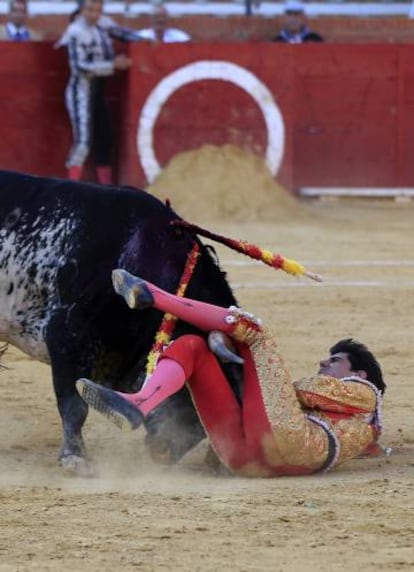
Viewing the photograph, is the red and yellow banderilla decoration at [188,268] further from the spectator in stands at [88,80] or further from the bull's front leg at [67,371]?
the spectator in stands at [88,80]

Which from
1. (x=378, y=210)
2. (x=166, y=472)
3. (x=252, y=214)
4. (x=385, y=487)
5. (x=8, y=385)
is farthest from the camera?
(x=378, y=210)

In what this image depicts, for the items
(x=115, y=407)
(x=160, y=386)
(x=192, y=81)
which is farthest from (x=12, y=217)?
(x=192, y=81)

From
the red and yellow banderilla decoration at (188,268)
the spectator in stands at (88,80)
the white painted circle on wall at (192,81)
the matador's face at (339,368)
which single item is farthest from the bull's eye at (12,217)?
the white painted circle on wall at (192,81)

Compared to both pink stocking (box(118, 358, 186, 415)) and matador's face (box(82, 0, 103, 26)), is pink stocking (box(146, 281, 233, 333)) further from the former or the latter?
matador's face (box(82, 0, 103, 26))

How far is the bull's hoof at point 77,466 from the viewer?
443cm

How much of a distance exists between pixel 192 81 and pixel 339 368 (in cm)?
741

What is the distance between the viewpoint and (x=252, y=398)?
431 cm

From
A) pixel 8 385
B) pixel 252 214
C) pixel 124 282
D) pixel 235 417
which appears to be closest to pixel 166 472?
pixel 235 417

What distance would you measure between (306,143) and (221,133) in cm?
91

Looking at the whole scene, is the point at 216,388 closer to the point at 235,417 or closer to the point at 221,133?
the point at 235,417

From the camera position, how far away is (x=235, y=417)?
14.2ft

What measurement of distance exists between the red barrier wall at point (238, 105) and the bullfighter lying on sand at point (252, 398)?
293 inches

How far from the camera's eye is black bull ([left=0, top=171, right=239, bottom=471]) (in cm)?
456

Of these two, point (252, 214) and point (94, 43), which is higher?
point (94, 43)
